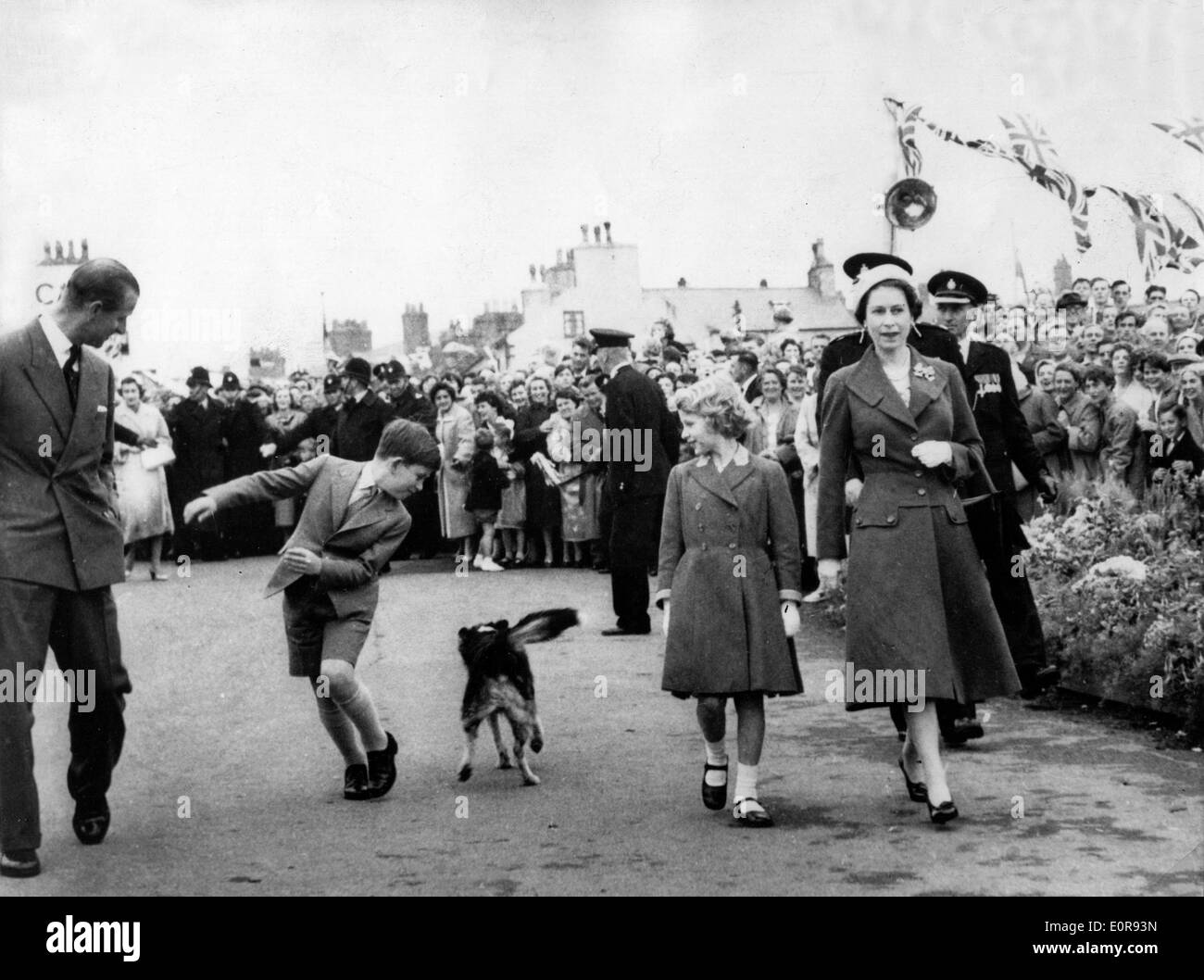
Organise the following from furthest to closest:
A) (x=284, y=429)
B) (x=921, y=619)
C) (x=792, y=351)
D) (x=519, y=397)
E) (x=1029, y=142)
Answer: (x=284, y=429), (x=519, y=397), (x=792, y=351), (x=1029, y=142), (x=921, y=619)

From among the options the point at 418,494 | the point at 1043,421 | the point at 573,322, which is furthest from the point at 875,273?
the point at 573,322

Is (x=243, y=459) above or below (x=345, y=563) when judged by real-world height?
above

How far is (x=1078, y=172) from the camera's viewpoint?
12.2m

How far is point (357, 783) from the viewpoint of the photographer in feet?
26.6

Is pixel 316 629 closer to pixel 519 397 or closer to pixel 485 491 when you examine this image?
pixel 485 491

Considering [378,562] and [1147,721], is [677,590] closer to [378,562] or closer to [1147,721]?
[378,562]

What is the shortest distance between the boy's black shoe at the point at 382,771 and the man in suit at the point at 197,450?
41.9ft

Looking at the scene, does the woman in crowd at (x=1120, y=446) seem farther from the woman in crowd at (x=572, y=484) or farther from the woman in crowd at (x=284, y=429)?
the woman in crowd at (x=284, y=429)

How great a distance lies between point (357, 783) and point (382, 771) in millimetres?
127

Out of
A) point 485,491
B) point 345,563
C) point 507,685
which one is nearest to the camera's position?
point 345,563

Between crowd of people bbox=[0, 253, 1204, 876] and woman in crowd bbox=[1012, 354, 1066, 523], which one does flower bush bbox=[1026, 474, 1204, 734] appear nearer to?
crowd of people bbox=[0, 253, 1204, 876]

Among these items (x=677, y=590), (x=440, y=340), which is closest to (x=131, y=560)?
(x=440, y=340)

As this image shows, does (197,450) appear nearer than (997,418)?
No
